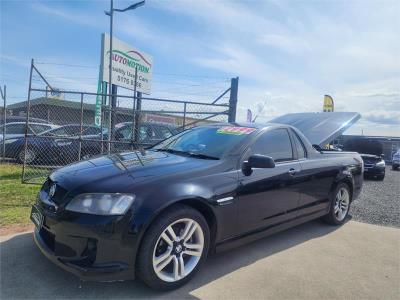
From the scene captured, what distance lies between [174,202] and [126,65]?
10915 millimetres

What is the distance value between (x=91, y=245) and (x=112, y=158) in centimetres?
129

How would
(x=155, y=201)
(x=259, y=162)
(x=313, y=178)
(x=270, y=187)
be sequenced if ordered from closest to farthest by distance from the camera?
(x=155, y=201) → (x=259, y=162) → (x=270, y=187) → (x=313, y=178)

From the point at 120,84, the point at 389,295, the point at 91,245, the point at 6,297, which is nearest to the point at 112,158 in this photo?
the point at 91,245

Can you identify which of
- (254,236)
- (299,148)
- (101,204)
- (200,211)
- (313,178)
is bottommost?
(254,236)

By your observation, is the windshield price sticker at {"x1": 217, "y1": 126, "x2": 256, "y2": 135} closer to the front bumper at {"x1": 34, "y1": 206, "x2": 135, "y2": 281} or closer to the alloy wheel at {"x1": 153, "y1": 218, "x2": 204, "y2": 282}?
the alloy wheel at {"x1": 153, "y1": 218, "x2": 204, "y2": 282}

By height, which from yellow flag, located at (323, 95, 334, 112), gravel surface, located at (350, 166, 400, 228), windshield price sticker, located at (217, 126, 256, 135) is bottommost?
gravel surface, located at (350, 166, 400, 228)

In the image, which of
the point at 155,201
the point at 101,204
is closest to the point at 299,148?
the point at 155,201

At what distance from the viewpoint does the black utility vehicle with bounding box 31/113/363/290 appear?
2.82 meters

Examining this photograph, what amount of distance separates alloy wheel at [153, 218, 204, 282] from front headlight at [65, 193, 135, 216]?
44cm

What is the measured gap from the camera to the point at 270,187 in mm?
3982

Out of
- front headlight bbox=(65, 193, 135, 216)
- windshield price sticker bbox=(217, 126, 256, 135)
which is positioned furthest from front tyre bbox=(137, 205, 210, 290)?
windshield price sticker bbox=(217, 126, 256, 135)

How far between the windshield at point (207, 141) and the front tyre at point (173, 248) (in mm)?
857

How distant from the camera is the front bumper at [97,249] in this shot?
2.78 metres

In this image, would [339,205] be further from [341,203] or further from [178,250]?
[178,250]
